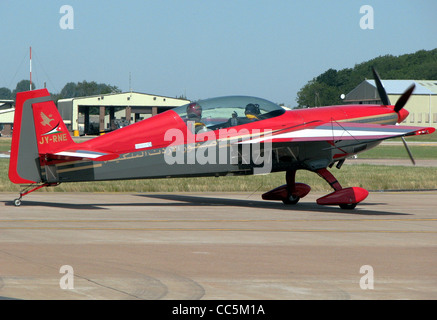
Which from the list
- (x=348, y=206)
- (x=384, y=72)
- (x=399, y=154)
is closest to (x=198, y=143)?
(x=348, y=206)

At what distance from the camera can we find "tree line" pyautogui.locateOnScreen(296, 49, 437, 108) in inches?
4777

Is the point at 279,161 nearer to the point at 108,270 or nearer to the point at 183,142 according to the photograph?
the point at 183,142

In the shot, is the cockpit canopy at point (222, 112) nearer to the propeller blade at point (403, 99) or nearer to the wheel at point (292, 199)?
the wheel at point (292, 199)

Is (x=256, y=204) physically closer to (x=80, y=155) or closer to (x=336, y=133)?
(x=336, y=133)

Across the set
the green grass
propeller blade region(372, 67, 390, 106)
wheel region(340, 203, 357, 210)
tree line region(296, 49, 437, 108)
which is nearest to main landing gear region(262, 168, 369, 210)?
wheel region(340, 203, 357, 210)

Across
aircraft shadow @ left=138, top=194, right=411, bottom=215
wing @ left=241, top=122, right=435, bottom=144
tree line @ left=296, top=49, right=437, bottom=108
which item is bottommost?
aircraft shadow @ left=138, top=194, right=411, bottom=215

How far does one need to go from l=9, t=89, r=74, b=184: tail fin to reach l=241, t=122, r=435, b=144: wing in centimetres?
417

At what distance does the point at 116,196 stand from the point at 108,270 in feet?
34.2

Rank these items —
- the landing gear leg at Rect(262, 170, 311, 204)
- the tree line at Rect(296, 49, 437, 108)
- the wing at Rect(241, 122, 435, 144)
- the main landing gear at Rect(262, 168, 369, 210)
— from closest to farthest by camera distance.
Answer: the wing at Rect(241, 122, 435, 144), the main landing gear at Rect(262, 168, 369, 210), the landing gear leg at Rect(262, 170, 311, 204), the tree line at Rect(296, 49, 437, 108)

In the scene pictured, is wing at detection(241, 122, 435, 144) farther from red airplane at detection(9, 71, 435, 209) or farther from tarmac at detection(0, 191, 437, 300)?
tarmac at detection(0, 191, 437, 300)

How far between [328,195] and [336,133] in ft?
4.96

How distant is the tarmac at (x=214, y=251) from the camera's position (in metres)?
6.72

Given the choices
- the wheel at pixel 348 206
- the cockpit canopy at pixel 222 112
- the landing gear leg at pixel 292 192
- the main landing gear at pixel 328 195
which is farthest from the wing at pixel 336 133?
the landing gear leg at pixel 292 192
